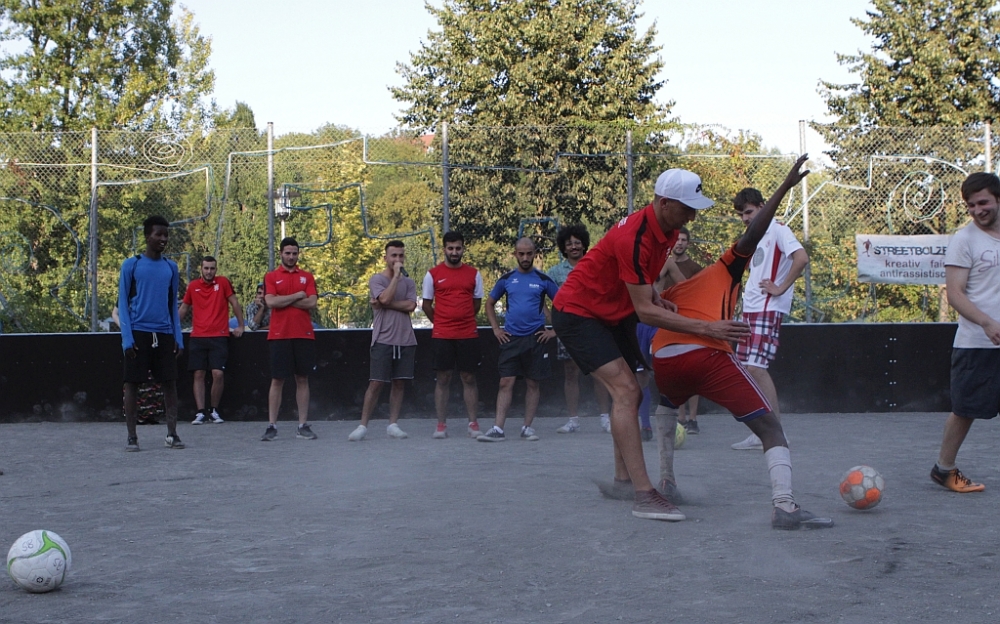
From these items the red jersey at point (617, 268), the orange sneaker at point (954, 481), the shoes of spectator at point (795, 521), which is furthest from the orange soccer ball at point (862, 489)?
the red jersey at point (617, 268)

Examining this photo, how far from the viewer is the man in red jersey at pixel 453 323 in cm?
989

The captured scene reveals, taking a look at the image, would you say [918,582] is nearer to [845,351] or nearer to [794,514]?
[794,514]

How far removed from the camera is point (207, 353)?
38.2ft

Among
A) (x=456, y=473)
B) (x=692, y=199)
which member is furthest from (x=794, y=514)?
(x=456, y=473)

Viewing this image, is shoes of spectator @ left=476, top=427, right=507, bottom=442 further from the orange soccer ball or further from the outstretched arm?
the outstretched arm

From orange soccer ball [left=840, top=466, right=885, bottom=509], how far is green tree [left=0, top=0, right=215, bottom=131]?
27795 mm

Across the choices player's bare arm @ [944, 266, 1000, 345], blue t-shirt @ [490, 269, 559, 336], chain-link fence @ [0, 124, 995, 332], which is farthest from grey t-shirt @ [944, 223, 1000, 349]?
chain-link fence @ [0, 124, 995, 332]

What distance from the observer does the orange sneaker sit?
6195mm

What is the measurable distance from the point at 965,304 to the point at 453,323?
4.98 m

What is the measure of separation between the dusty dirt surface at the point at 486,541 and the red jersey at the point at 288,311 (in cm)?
160

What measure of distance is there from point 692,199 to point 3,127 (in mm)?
27798

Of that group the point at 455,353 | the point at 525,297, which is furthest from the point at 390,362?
the point at 525,297

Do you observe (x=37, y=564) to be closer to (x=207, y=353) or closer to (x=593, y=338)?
(x=593, y=338)

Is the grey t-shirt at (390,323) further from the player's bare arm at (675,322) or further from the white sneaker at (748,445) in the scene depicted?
→ the player's bare arm at (675,322)
